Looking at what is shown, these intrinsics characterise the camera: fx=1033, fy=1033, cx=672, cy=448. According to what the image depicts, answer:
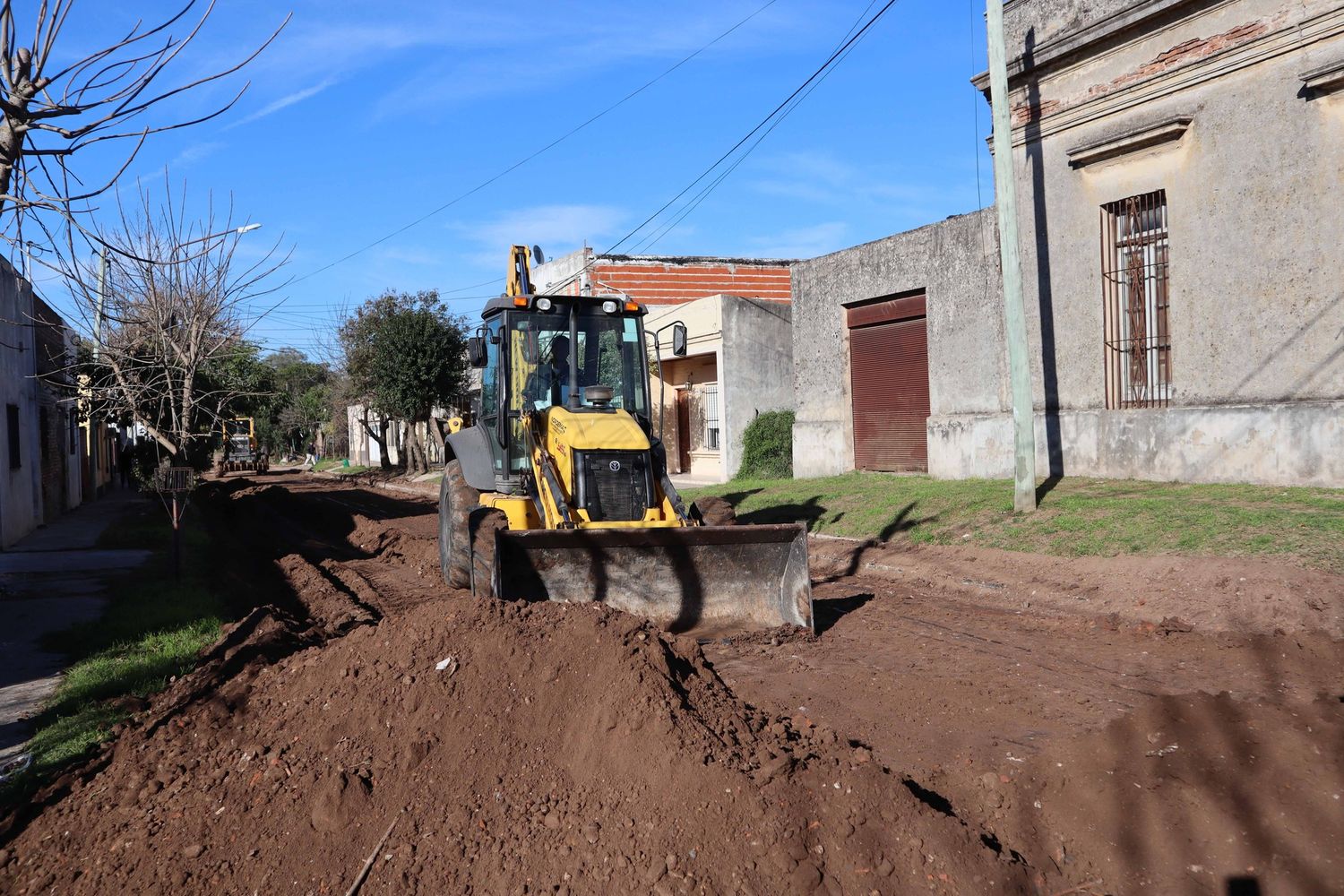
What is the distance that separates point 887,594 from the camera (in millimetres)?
10453

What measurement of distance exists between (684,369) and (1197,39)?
15.8 m

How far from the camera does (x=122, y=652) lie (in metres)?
8.18

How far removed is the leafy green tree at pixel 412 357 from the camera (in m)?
33.4

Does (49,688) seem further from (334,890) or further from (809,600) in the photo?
(809,600)

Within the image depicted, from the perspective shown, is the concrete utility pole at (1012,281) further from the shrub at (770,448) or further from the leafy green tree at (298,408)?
the leafy green tree at (298,408)

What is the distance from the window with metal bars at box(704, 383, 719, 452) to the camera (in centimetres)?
2556

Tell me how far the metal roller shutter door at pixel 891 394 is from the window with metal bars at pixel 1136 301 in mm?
3789

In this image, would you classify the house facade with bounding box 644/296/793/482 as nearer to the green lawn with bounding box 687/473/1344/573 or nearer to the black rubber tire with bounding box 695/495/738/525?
the green lawn with bounding box 687/473/1344/573

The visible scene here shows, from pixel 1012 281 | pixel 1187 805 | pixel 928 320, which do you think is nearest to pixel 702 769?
pixel 1187 805

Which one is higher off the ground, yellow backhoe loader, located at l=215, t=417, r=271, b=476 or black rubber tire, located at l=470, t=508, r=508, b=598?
yellow backhoe loader, located at l=215, t=417, r=271, b=476

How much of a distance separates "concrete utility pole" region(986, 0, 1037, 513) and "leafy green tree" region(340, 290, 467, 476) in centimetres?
2397

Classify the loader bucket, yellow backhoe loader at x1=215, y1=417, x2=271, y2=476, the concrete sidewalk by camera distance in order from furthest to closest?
yellow backhoe loader at x1=215, y1=417, x2=271, y2=476 < the loader bucket < the concrete sidewalk

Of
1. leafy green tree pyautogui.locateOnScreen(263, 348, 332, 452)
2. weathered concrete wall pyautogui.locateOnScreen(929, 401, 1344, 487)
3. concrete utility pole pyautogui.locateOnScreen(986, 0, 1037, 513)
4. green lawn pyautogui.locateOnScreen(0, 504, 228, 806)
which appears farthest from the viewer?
leafy green tree pyautogui.locateOnScreen(263, 348, 332, 452)

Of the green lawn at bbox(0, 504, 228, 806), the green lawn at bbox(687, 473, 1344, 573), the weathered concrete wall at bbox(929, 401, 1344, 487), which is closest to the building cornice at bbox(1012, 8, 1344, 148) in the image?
the weathered concrete wall at bbox(929, 401, 1344, 487)
